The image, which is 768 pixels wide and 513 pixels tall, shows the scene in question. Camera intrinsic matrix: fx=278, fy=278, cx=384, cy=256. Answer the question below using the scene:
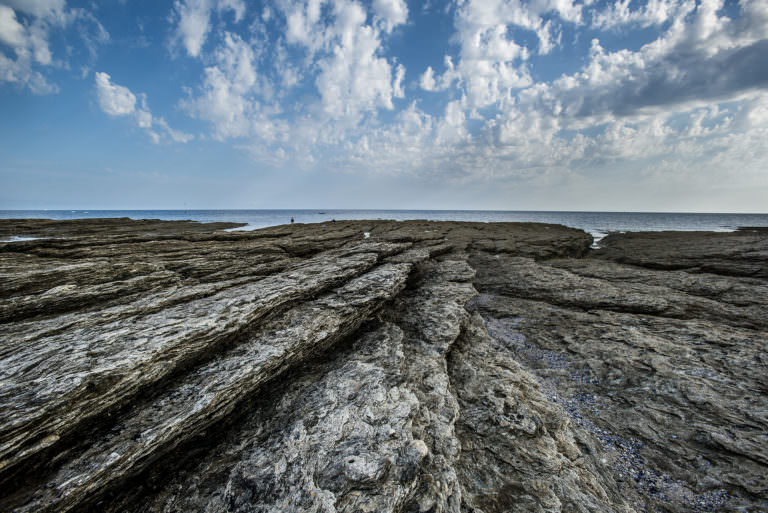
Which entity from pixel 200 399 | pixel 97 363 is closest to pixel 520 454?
pixel 200 399

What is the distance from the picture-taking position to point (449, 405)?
8.30 meters

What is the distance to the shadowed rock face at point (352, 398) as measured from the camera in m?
5.35

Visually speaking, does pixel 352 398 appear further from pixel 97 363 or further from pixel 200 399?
pixel 97 363

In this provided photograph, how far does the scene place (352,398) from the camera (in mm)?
7621

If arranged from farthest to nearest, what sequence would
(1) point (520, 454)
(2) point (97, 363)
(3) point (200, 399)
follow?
(1) point (520, 454), (3) point (200, 399), (2) point (97, 363)

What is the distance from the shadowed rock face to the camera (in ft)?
17.6

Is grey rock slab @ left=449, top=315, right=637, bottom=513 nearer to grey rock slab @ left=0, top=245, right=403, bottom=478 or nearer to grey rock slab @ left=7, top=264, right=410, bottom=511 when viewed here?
grey rock slab @ left=7, top=264, right=410, bottom=511

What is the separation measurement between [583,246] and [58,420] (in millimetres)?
47983

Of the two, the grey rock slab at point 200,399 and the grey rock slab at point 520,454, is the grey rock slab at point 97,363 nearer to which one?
the grey rock slab at point 200,399

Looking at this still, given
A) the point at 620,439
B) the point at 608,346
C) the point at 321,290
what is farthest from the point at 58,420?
the point at 608,346

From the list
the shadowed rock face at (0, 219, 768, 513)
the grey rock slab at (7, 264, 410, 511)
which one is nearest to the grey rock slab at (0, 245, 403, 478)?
the shadowed rock face at (0, 219, 768, 513)

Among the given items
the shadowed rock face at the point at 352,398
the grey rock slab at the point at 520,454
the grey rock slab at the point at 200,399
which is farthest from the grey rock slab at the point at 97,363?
the grey rock slab at the point at 520,454

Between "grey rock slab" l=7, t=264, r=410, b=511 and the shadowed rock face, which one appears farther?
the shadowed rock face

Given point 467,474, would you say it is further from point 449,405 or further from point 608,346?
point 608,346
